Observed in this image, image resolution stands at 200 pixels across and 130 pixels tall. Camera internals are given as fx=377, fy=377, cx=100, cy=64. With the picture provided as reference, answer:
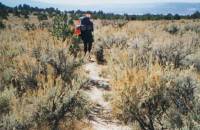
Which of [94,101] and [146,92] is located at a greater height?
[146,92]

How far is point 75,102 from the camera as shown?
799cm

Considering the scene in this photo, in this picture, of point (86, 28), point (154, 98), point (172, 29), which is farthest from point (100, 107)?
point (172, 29)

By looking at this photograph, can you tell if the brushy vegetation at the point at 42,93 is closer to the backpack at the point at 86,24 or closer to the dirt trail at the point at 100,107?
the dirt trail at the point at 100,107

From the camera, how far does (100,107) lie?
10383 mm

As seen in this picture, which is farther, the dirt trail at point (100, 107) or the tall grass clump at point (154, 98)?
the dirt trail at point (100, 107)

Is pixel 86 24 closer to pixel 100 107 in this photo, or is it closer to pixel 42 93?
pixel 100 107

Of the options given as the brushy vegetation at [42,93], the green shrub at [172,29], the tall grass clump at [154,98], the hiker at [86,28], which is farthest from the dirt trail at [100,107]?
the green shrub at [172,29]

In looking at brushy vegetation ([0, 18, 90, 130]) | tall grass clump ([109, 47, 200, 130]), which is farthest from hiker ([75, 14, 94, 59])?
tall grass clump ([109, 47, 200, 130])

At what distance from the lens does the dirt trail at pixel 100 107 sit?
891 cm

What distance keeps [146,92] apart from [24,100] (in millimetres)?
2315

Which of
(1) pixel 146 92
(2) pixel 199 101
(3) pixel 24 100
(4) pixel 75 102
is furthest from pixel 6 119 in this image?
(2) pixel 199 101

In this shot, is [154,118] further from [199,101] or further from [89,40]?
[89,40]

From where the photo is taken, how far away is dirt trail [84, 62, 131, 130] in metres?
8.91

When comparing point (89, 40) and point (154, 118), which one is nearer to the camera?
point (154, 118)
